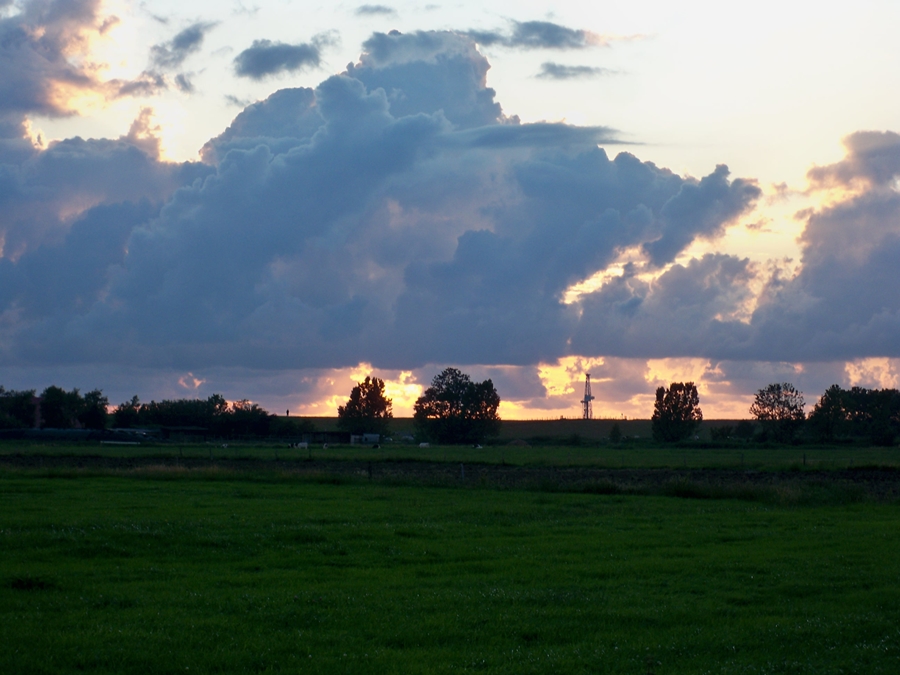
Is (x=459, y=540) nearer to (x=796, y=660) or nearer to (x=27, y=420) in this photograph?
(x=796, y=660)

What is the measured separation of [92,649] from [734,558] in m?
14.1

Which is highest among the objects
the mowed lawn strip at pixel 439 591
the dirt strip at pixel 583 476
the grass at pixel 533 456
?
the mowed lawn strip at pixel 439 591

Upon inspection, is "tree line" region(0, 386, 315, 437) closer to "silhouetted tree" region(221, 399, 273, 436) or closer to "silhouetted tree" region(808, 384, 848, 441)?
"silhouetted tree" region(221, 399, 273, 436)

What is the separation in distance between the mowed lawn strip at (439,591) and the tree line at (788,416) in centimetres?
14822

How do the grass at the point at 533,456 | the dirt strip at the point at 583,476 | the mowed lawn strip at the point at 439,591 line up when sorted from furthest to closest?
the grass at the point at 533,456 < the dirt strip at the point at 583,476 < the mowed lawn strip at the point at 439,591

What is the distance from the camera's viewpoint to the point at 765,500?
35.8 metres

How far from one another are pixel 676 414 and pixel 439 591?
165 m

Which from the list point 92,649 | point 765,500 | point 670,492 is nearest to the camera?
point 92,649

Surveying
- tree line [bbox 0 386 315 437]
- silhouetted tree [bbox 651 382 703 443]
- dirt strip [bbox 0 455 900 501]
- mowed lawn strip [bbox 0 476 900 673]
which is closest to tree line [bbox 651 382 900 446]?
silhouetted tree [bbox 651 382 703 443]

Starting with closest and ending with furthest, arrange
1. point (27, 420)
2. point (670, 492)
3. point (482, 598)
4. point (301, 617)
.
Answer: point (301, 617) < point (482, 598) < point (670, 492) < point (27, 420)

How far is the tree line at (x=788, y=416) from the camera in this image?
169 meters

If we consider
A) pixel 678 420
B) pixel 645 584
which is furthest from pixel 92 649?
pixel 678 420

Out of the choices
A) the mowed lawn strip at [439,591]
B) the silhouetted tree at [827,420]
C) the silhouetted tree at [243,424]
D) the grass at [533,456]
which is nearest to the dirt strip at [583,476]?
the grass at [533,456]

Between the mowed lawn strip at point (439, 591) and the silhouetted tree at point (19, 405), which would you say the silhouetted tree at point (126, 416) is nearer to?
the silhouetted tree at point (19, 405)
